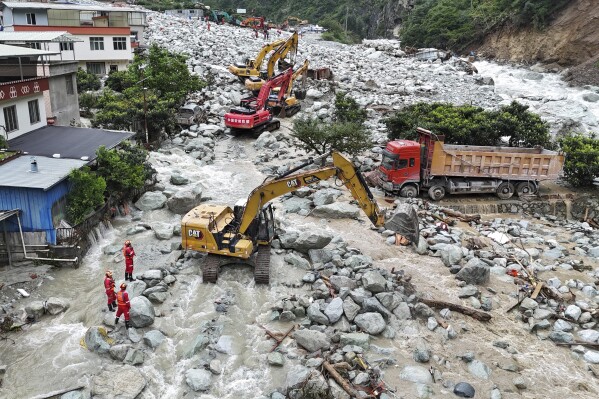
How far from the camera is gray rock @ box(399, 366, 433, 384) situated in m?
11.2

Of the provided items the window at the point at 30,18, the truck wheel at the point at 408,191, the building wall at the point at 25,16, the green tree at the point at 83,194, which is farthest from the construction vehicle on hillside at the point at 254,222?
the window at the point at 30,18

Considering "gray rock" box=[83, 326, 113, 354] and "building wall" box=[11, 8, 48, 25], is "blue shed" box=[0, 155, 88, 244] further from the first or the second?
"building wall" box=[11, 8, 48, 25]

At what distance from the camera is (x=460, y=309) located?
14.0m

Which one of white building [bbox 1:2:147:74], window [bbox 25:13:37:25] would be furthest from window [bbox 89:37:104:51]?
window [bbox 25:13:37:25]

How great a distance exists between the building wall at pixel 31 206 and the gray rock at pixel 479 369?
12138mm

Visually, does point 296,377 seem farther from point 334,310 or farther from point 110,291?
point 110,291

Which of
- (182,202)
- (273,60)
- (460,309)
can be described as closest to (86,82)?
(273,60)

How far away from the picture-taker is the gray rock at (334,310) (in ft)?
42.1

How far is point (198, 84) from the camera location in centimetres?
3198

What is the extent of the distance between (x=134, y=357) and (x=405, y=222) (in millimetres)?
8875

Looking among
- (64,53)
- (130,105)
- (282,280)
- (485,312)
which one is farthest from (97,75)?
(485,312)

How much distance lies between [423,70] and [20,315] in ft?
142

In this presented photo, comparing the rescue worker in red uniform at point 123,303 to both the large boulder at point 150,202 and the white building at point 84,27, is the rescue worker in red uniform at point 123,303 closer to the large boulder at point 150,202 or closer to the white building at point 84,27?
the large boulder at point 150,202

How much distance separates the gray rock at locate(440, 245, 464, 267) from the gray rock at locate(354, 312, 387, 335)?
455cm
